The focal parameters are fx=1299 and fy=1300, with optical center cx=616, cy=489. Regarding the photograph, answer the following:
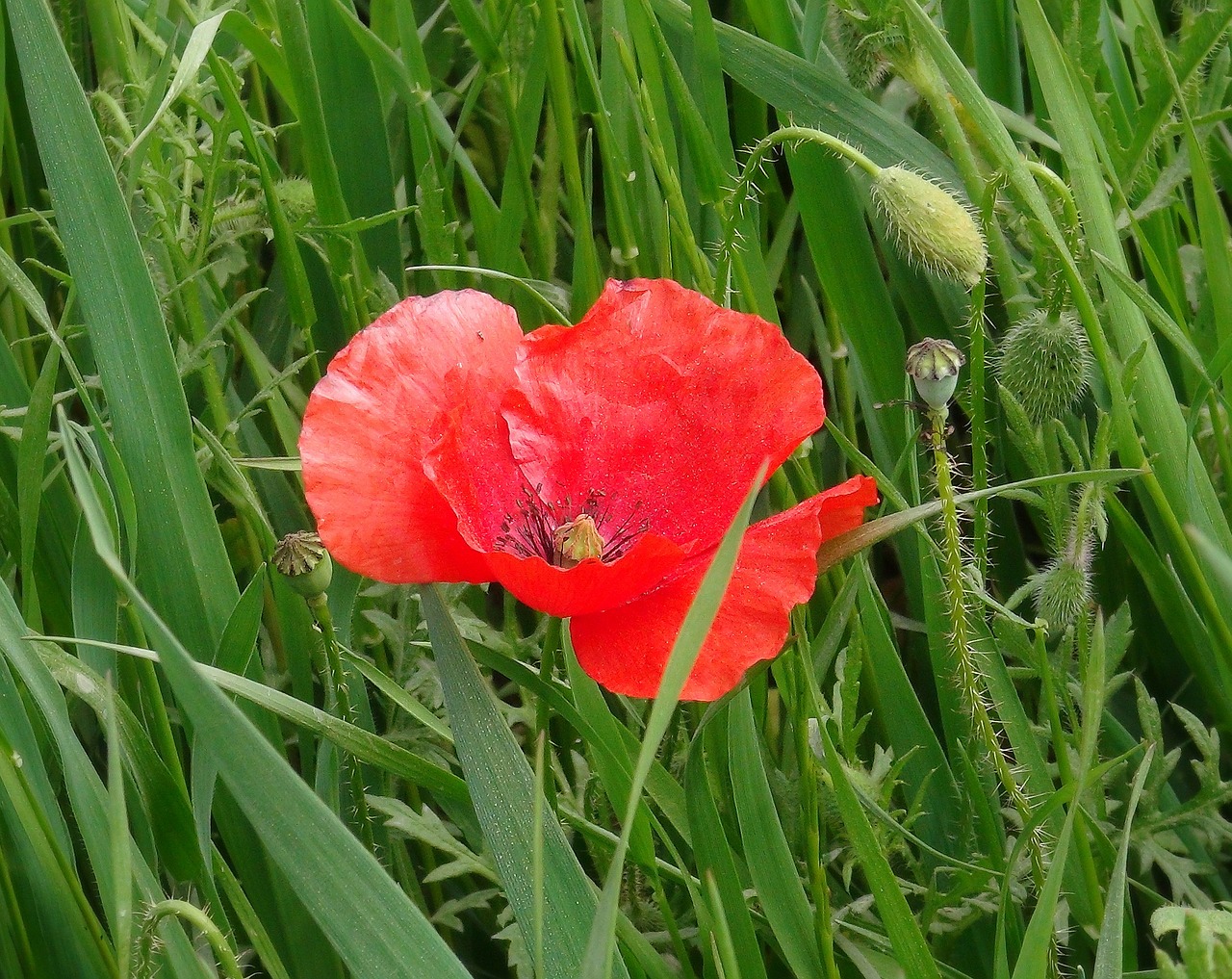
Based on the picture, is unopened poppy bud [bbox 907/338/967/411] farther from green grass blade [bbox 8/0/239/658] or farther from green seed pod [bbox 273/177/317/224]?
green seed pod [bbox 273/177/317/224]

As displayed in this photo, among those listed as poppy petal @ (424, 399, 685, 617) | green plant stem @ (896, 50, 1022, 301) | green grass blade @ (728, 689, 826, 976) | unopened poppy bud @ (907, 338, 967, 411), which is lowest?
green grass blade @ (728, 689, 826, 976)

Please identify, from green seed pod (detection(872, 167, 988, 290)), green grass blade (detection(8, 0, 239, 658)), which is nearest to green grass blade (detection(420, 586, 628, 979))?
green grass blade (detection(8, 0, 239, 658))

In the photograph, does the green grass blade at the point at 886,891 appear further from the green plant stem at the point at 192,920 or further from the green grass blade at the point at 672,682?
the green plant stem at the point at 192,920

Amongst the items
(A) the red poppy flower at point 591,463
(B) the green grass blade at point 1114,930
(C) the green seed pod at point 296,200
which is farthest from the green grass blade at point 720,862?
(C) the green seed pod at point 296,200

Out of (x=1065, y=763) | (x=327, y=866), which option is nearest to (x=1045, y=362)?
(x=1065, y=763)

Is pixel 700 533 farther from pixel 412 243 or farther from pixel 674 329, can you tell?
pixel 412 243

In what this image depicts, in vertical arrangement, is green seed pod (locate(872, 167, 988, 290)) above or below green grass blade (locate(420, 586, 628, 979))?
above

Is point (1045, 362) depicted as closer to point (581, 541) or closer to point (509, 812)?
point (581, 541)
